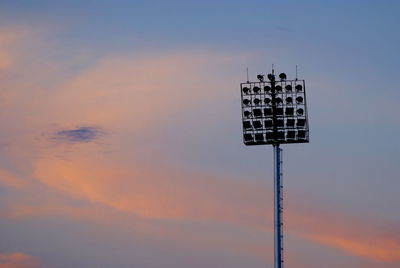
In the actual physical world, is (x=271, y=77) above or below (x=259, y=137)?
above

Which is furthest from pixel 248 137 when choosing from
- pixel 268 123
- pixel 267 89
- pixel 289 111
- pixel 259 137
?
pixel 267 89

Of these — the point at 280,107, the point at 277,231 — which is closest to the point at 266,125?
the point at 280,107

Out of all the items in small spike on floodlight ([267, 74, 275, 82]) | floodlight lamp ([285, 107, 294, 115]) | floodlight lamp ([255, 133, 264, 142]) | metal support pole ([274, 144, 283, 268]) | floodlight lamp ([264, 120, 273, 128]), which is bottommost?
metal support pole ([274, 144, 283, 268])

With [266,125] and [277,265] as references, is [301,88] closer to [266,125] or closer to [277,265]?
[266,125]

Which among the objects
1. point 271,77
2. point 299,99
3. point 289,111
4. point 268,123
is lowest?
point 268,123

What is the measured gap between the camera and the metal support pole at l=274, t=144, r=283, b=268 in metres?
80.9

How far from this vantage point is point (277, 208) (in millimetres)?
82188

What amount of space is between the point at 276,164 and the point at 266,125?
3536 millimetres

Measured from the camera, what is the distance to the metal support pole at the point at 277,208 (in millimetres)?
80938

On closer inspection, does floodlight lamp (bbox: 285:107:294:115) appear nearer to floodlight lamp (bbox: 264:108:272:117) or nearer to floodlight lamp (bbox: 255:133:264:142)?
floodlight lamp (bbox: 264:108:272:117)

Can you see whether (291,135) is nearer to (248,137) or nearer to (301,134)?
(301,134)

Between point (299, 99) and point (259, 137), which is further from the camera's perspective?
point (259, 137)

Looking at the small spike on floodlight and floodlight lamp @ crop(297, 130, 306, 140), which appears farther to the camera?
the small spike on floodlight

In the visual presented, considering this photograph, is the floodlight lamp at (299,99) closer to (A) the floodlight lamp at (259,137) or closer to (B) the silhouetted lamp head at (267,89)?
(B) the silhouetted lamp head at (267,89)
